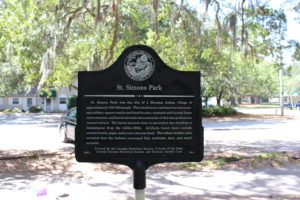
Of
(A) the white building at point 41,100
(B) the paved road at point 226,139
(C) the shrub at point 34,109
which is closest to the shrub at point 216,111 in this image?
(B) the paved road at point 226,139

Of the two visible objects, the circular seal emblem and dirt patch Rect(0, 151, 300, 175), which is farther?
dirt patch Rect(0, 151, 300, 175)

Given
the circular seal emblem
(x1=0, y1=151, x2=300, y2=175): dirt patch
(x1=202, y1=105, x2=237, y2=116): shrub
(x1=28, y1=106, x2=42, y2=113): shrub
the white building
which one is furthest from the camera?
the white building

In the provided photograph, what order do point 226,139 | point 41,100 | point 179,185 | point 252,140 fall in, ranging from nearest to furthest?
point 179,185, point 252,140, point 226,139, point 41,100

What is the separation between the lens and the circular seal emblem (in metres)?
3.22

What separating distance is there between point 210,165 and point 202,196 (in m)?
2.16

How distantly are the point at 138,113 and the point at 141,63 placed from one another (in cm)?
55

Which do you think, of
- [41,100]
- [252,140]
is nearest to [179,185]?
[252,140]

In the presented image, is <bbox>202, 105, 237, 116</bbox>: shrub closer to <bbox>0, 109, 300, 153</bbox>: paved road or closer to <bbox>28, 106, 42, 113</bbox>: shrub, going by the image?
<bbox>0, 109, 300, 153</bbox>: paved road

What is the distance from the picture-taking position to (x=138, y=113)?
10.6ft

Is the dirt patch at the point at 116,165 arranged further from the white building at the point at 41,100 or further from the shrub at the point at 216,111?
the white building at the point at 41,100

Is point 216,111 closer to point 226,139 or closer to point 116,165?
point 226,139

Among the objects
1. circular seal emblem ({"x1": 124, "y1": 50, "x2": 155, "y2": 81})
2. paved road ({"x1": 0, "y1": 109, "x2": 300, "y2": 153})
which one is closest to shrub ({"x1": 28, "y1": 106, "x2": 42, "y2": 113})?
paved road ({"x1": 0, "y1": 109, "x2": 300, "y2": 153})

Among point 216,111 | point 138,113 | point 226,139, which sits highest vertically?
point 138,113

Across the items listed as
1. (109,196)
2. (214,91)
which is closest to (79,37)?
(109,196)
